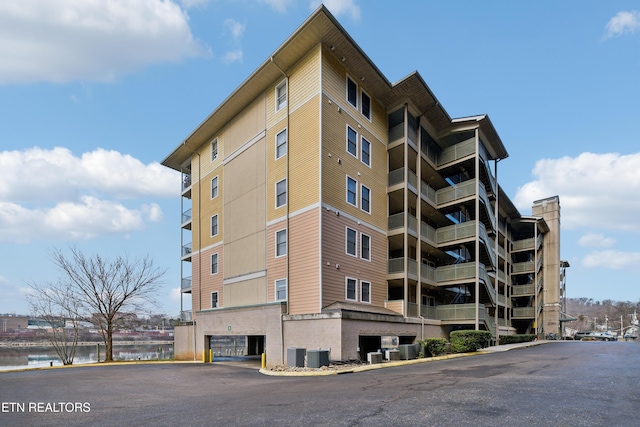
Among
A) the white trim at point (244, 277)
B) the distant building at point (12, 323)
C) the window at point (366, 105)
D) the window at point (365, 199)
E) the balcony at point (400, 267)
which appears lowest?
the distant building at point (12, 323)

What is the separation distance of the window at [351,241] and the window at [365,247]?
79cm

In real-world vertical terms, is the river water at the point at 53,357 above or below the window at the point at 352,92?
below

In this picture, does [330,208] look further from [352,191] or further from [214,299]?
[214,299]

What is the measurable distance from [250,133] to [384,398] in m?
22.8

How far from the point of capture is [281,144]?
26453 mm

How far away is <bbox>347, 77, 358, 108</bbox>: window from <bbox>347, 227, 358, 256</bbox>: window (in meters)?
7.93

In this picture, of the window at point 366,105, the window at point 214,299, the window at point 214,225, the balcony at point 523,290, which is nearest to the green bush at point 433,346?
the window at point 366,105

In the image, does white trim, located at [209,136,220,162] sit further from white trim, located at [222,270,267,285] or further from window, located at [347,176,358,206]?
window, located at [347,176,358,206]

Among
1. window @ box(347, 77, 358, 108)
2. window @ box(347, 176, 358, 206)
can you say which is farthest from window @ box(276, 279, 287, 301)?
window @ box(347, 77, 358, 108)

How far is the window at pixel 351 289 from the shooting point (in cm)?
2425

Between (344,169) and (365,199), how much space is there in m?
2.83

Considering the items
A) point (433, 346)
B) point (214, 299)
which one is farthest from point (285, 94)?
point (433, 346)

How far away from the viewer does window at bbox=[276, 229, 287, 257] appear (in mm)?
25125

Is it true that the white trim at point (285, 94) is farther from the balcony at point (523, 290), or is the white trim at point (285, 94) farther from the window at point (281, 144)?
the balcony at point (523, 290)
